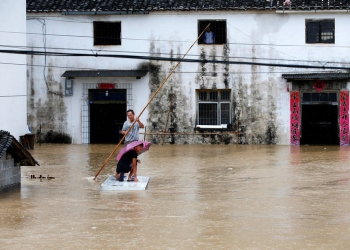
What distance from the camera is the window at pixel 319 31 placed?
1223 inches

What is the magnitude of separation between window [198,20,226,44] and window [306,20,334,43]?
327 centimetres

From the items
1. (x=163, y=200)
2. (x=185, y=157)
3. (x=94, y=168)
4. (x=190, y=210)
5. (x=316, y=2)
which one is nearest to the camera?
(x=190, y=210)

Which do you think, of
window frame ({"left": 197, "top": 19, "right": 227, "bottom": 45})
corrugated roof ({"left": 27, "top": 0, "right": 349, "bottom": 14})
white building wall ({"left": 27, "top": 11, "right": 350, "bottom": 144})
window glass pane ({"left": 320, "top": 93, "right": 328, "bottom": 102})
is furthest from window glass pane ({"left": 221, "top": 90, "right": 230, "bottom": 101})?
window glass pane ({"left": 320, "top": 93, "right": 328, "bottom": 102})

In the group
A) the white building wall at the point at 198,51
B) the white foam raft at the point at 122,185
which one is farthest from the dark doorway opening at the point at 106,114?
the white foam raft at the point at 122,185

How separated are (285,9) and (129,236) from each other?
20.4 m

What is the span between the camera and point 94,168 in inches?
879

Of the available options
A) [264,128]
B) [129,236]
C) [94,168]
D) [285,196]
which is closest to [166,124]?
[264,128]

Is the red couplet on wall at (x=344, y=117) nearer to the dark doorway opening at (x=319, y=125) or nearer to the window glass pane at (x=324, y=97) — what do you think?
the dark doorway opening at (x=319, y=125)

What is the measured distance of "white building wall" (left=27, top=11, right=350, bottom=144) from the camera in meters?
31.2

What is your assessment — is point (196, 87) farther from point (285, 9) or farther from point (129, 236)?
point (129, 236)

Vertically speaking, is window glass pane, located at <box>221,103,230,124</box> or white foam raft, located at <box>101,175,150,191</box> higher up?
window glass pane, located at <box>221,103,230,124</box>

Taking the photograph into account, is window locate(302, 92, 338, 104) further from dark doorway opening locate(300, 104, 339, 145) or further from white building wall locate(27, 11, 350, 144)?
white building wall locate(27, 11, 350, 144)

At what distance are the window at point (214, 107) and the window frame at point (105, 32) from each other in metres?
3.92

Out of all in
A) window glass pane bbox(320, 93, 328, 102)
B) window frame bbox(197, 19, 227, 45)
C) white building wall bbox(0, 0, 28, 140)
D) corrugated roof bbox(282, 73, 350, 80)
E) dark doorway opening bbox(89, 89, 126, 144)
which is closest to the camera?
white building wall bbox(0, 0, 28, 140)
